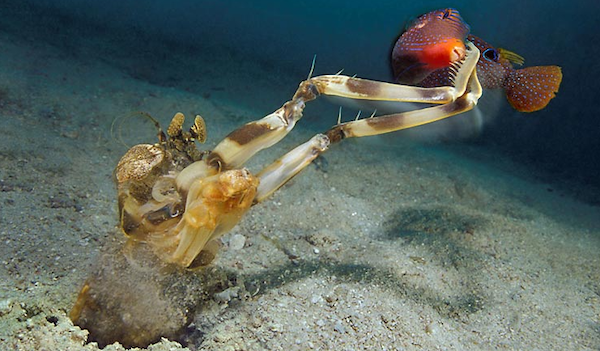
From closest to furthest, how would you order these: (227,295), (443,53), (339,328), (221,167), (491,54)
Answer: (221,167)
(339,328)
(227,295)
(443,53)
(491,54)

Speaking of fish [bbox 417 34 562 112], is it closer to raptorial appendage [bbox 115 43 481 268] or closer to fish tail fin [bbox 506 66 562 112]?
fish tail fin [bbox 506 66 562 112]

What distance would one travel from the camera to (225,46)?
10.8 meters

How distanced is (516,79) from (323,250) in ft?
6.02

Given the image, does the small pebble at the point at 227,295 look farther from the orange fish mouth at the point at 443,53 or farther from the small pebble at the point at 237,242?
the orange fish mouth at the point at 443,53

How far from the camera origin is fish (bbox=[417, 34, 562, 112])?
2.58 meters

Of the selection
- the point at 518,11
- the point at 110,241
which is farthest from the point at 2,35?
the point at 518,11

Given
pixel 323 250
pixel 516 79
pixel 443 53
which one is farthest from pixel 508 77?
pixel 323 250

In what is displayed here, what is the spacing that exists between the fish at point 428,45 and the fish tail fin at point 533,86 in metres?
0.53

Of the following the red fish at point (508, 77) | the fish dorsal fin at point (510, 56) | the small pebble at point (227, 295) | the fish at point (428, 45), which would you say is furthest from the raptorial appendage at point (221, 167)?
the fish dorsal fin at point (510, 56)

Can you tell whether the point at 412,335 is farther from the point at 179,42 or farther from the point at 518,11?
the point at 179,42

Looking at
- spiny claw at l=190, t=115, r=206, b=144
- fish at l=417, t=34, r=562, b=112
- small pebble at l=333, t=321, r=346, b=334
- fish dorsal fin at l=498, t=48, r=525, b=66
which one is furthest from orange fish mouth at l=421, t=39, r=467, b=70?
small pebble at l=333, t=321, r=346, b=334

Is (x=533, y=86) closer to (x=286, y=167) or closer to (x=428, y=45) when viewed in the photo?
(x=428, y=45)

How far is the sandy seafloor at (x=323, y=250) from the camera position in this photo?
1.95 metres

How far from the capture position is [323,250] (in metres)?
2.83
